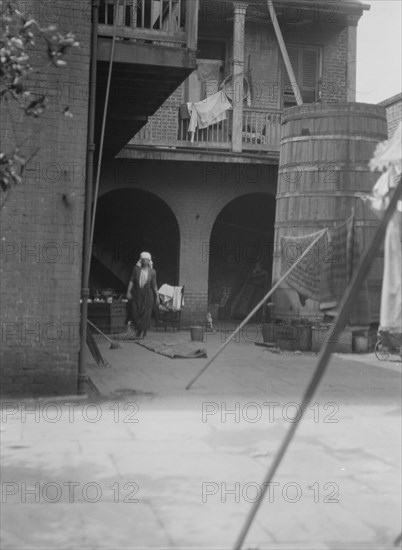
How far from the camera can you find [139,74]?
9195 mm

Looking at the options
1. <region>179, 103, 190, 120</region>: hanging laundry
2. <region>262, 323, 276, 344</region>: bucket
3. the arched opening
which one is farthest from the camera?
the arched opening

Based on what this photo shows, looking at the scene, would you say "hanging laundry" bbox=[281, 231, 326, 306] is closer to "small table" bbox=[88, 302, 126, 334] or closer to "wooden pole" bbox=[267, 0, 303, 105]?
"small table" bbox=[88, 302, 126, 334]

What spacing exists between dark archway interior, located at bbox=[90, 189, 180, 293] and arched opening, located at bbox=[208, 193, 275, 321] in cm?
137

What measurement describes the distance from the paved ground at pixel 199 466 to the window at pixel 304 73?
11.2 meters

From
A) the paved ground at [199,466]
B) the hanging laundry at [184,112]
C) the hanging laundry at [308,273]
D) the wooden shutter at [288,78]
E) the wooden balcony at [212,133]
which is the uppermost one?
the wooden shutter at [288,78]

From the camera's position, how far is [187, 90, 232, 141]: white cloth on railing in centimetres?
1780

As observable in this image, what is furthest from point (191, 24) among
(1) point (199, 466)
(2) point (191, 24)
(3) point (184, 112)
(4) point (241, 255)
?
(4) point (241, 255)

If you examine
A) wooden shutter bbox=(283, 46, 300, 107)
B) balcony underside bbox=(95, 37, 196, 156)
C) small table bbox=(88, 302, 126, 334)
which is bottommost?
small table bbox=(88, 302, 126, 334)

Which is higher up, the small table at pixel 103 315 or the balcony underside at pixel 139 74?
the balcony underside at pixel 139 74

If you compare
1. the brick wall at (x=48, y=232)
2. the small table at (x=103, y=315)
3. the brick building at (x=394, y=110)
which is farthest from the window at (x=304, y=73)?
the brick wall at (x=48, y=232)

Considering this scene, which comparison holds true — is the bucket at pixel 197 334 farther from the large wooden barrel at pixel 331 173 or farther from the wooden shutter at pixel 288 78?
the wooden shutter at pixel 288 78

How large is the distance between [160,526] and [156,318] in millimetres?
12674

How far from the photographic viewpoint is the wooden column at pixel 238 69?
17875 mm

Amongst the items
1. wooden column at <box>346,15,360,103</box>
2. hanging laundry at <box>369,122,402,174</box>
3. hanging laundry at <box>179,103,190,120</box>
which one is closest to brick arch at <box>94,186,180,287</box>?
hanging laundry at <box>179,103,190,120</box>
